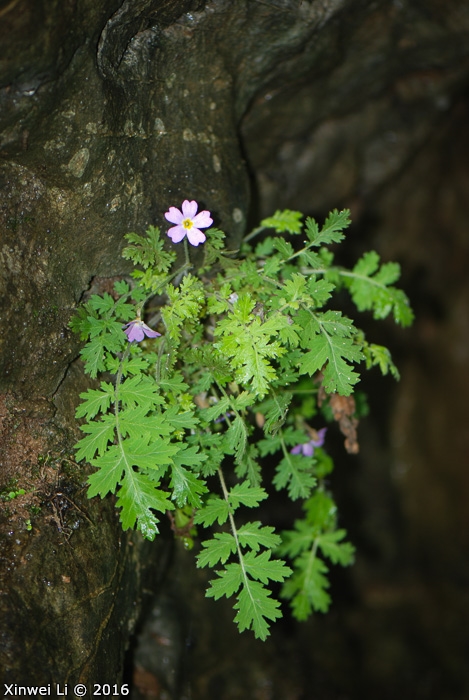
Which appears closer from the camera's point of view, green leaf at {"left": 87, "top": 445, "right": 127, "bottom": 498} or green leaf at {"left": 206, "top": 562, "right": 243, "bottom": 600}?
green leaf at {"left": 87, "top": 445, "right": 127, "bottom": 498}

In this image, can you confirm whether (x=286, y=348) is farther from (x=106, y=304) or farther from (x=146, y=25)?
(x=146, y=25)

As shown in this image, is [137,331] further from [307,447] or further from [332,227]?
[307,447]

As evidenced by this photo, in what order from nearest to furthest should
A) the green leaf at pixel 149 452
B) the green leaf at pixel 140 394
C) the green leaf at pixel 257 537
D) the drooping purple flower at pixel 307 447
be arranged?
the green leaf at pixel 149 452 → the green leaf at pixel 140 394 → the green leaf at pixel 257 537 → the drooping purple flower at pixel 307 447

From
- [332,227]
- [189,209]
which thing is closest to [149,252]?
[189,209]

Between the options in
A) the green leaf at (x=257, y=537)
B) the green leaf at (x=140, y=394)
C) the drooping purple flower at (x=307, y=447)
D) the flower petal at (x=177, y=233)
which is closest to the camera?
the green leaf at (x=140, y=394)

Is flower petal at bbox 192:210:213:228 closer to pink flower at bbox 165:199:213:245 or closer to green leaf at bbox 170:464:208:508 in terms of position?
pink flower at bbox 165:199:213:245

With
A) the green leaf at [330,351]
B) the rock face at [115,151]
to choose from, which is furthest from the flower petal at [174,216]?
the green leaf at [330,351]

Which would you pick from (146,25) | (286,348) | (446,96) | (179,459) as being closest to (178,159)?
(146,25)

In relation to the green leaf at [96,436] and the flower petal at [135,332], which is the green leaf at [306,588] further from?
the flower petal at [135,332]

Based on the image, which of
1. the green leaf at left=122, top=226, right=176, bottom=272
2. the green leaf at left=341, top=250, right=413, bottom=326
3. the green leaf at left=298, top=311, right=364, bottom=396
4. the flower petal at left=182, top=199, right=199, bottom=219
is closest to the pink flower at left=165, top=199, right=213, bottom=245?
the flower petal at left=182, top=199, right=199, bottom=219
